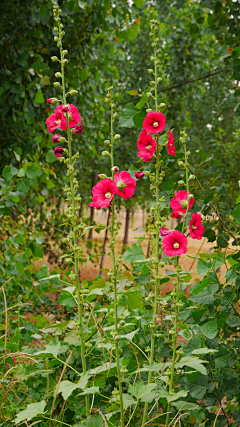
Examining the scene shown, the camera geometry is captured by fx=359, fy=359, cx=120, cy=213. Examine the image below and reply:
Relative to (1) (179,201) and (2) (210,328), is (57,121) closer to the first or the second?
(1) (179,201)

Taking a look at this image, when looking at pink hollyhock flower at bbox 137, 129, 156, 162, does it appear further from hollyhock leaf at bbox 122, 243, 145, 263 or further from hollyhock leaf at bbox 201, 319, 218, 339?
hollyhock leaf at bbox 201, 319, 218, 339

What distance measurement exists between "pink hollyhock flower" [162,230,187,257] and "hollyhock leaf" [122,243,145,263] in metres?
0.26

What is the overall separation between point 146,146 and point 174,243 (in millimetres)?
296

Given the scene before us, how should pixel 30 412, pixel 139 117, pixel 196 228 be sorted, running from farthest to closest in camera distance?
pixel 139 117 → pixel 196 228 → pixel 30 412

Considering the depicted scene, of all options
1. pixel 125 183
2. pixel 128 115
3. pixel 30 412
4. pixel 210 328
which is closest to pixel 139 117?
pixel 128 115

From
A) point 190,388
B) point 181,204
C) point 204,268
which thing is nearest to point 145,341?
point 190,388

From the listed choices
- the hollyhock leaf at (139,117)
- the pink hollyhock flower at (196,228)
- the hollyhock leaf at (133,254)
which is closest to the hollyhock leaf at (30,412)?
the hollyhock leaf at (133,254)

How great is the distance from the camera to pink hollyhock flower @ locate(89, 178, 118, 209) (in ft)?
3.02

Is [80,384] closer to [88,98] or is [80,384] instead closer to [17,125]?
[17,125]

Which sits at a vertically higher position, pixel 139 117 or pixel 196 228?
pixel 139 117

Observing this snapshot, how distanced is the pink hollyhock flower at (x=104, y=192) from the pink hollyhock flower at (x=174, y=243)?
0.18 m

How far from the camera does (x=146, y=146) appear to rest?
1.04 m

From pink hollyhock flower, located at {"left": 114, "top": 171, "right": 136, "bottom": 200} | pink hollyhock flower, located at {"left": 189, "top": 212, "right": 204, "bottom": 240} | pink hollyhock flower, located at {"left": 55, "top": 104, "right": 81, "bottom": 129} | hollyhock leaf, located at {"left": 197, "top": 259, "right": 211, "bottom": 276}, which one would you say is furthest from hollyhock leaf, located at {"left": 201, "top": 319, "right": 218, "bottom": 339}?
pink hollyhock flower, located at {"left": 55, "top": 104, "right": 81, "bottom": 129}

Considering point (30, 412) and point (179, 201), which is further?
point (179, 201)
